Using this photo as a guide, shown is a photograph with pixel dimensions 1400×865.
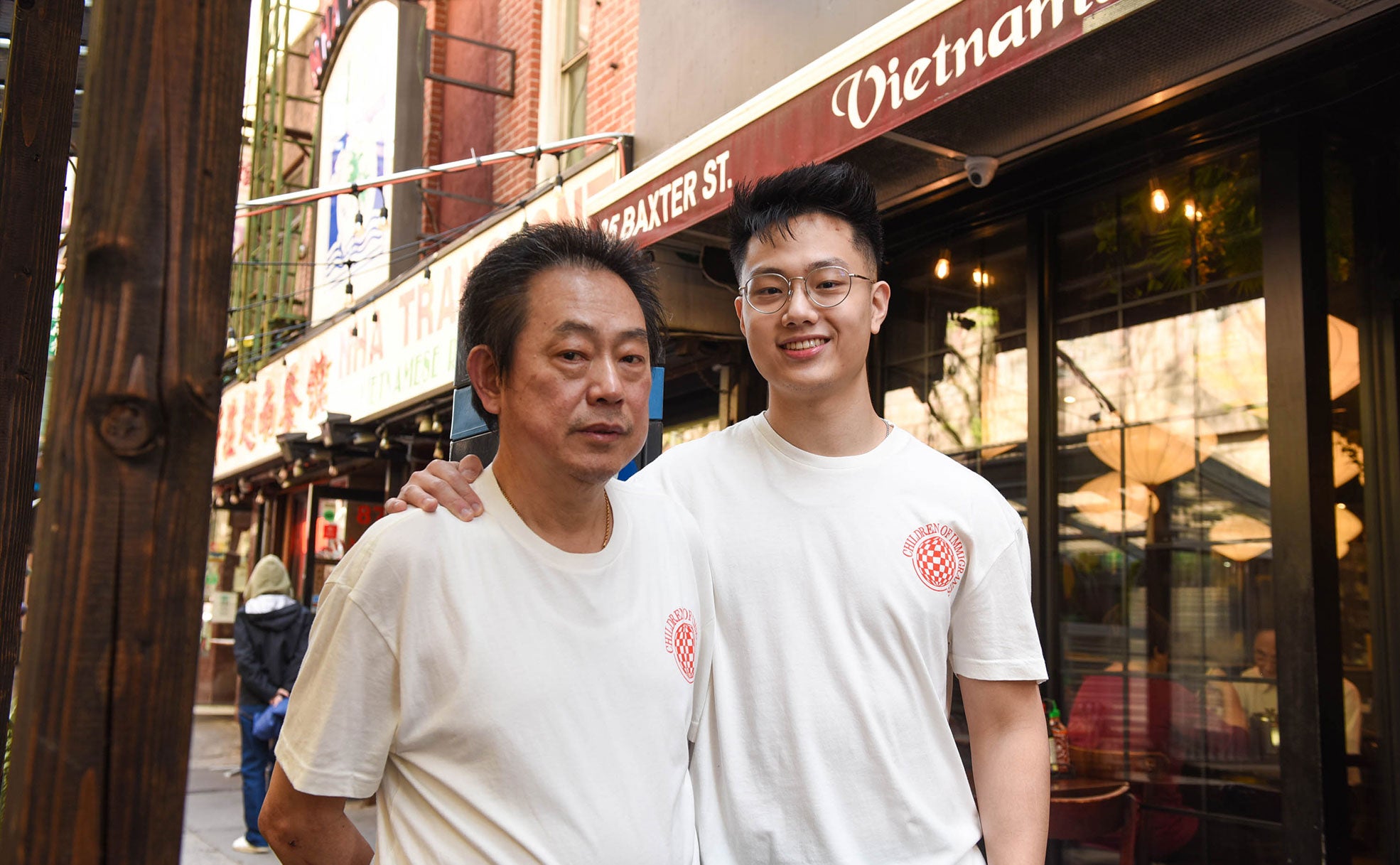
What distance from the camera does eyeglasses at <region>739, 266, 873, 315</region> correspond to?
240 centimetres

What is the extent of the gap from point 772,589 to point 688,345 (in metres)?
4.99

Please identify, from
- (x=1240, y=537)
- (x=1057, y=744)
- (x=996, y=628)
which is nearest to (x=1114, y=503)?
(x=1240, y=537)

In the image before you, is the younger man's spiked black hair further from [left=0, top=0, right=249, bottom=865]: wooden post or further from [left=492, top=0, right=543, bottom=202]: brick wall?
[left=492, top=0, right=543, bottom=202]: brick wall

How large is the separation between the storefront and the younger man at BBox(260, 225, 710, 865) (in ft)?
7.53

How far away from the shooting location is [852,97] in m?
4.61

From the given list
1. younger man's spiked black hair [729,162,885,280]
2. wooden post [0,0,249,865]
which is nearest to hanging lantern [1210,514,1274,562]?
younger man's spiked black hair [729,162,885,280]

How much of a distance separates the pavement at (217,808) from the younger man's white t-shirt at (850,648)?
13.9ft

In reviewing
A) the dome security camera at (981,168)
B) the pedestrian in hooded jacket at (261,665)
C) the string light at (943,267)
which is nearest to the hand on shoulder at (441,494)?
the dome security camera at (981,168)

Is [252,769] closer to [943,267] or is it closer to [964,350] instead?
[964,350]

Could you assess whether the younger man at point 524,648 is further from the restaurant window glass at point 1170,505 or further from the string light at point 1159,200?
the string light at point 1159,200

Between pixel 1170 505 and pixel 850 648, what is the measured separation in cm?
348

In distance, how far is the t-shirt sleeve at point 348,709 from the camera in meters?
1.83

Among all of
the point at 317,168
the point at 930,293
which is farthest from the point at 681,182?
the point at 317,168

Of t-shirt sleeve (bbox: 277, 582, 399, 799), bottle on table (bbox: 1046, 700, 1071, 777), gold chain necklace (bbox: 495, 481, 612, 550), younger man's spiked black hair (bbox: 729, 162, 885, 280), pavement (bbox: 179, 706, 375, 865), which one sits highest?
younger man's spiked black hair (bbox: 729, 162, 885, 280)
